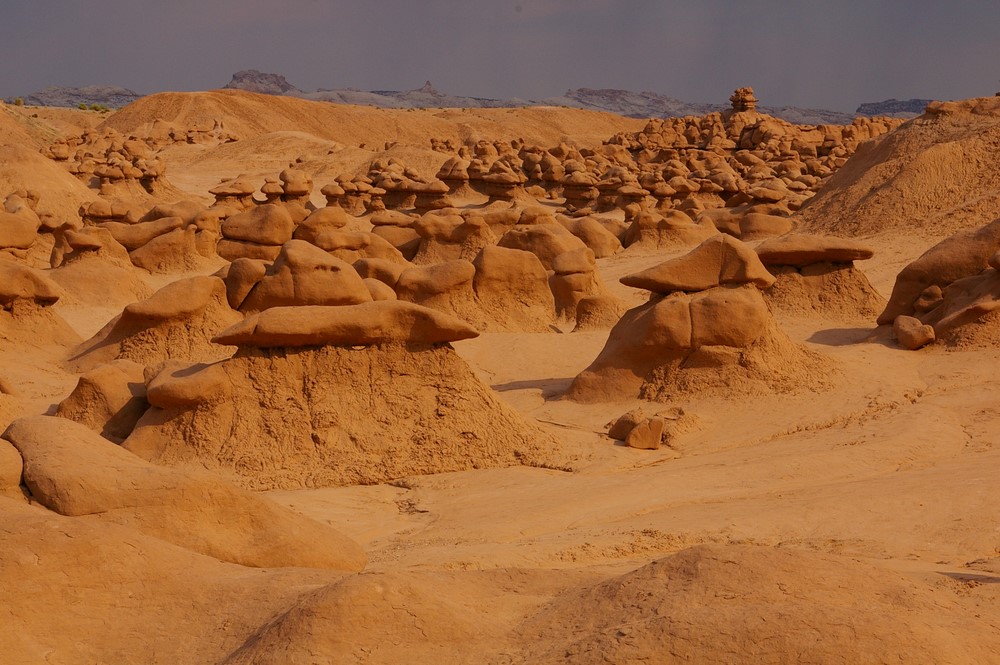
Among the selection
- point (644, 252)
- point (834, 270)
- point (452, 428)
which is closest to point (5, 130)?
point (644, 252)

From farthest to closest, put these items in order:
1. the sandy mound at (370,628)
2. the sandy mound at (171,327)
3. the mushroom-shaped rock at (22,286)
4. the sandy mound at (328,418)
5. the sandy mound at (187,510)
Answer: the mushroom-shaped rock at (22,286)
the sandy mound at (171,327)
the sandy mound at (328,418)
the sandy mound at (187,510)
the sandy mound at (370,628)

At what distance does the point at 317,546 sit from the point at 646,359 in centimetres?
522

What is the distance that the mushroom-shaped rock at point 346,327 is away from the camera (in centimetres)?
797

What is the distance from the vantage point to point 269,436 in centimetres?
791

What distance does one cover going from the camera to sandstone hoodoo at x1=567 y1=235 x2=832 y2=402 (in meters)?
9.77

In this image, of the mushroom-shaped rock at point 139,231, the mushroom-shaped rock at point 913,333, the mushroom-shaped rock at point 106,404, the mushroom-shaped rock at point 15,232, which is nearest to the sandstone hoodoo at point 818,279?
the mushroom-shaped rock at point 913,333

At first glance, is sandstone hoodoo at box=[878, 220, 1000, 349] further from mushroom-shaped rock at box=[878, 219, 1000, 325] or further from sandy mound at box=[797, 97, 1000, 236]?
sandy mound at box=[797, 97, 1000, 236]

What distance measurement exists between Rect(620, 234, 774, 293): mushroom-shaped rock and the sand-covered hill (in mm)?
40656

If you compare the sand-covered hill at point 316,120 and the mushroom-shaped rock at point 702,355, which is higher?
the mushroom-shaped rock at point 702,355

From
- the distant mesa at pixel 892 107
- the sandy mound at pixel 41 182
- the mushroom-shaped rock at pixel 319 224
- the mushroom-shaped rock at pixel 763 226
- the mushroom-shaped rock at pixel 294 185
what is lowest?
the distant mesa at pixel 892 107

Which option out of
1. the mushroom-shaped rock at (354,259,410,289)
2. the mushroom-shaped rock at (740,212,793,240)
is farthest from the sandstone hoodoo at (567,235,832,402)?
the mushroom-shaped rock at (740,212,793,240)

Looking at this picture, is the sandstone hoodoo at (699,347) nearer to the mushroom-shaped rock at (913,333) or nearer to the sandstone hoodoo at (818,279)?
the mushroom-shaped rock at (913,333)

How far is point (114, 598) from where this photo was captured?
13.1ft

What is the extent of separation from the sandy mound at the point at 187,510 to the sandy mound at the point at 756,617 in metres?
1.78
